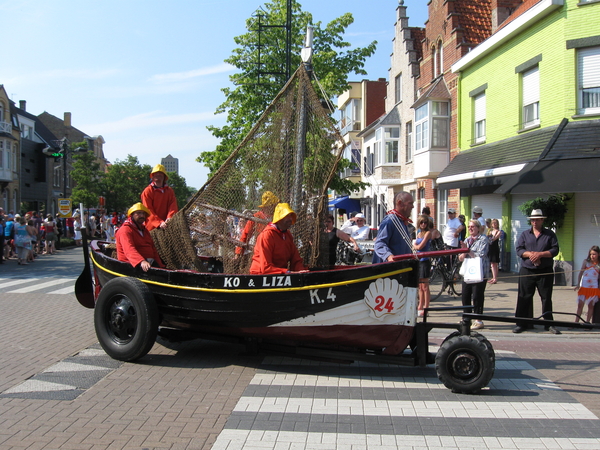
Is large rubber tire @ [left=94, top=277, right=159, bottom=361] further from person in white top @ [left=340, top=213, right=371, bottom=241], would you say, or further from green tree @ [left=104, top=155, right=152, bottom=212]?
green tree @ [left=104, top=155, right=152, bottom=212]

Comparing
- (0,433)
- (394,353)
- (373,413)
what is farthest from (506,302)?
(0,433)

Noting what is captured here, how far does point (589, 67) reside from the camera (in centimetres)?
1372

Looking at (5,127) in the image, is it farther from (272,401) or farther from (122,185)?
(272,401)

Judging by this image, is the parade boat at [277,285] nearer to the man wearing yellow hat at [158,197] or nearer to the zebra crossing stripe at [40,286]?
the man wearing yellow hat at [158,197]

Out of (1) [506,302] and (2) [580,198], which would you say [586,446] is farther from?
(2) [580,198]

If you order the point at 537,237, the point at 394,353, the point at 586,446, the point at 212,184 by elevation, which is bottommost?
the point at 586,446

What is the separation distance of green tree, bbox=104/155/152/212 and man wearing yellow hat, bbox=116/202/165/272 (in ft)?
152

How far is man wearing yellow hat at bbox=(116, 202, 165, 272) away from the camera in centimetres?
678

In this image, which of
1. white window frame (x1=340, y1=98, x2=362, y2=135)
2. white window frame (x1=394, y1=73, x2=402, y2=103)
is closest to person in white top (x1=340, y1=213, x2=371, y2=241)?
white window frame (x1=394, y1=73, x2=402, y2=103)

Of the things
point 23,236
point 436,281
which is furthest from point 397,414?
point 23,236

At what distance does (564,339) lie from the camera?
8.20m

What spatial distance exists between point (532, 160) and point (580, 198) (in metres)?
1.45

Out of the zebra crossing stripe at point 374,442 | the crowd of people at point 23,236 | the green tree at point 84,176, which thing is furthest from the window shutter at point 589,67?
the green tree at point 84,176

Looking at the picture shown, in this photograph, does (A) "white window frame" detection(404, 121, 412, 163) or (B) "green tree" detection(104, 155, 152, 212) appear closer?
(A) "white window frame" detection(404, 121, 412, 163)
